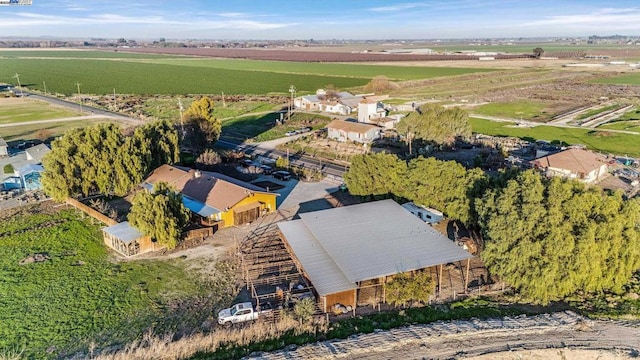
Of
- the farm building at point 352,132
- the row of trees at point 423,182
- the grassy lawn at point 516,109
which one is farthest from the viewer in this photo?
the grassy lawn at point 516,109

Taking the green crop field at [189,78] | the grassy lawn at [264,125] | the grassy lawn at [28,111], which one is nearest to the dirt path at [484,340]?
the grassy lawn at [264,125]

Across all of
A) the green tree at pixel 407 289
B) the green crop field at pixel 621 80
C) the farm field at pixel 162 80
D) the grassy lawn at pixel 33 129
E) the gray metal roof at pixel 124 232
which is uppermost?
the farm field at pixel 162 80

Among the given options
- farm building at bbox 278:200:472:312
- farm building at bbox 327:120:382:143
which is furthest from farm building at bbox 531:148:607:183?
farm building at bbox 278:200:472:312

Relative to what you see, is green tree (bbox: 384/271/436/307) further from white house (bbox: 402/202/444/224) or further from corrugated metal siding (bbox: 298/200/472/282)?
white house (bbox: 402/202/444/224)

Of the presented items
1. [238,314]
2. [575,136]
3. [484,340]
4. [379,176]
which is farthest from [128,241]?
[575,136]

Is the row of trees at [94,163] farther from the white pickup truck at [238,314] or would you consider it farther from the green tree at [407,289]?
the green tree at [407,289]

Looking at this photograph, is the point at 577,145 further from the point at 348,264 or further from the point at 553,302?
the point at 348,264
